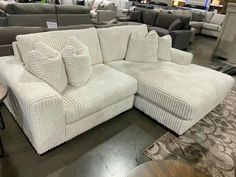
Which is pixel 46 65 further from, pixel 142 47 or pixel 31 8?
pixel 31 8

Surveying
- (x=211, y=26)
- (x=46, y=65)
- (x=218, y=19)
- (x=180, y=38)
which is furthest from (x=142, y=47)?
(x=218, y=19)

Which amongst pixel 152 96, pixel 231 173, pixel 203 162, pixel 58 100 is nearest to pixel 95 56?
pixel 152 96

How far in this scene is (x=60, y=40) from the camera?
2.06 m

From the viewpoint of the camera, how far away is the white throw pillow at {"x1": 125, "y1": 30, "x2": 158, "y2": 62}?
2654 mm

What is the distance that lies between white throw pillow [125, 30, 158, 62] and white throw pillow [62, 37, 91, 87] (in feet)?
3.01

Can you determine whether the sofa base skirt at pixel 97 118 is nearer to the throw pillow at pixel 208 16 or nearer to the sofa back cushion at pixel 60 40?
the sofa back cushion at pixel 60 40

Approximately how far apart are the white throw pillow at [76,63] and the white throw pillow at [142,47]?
917 mm

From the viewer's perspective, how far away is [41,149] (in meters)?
1.60

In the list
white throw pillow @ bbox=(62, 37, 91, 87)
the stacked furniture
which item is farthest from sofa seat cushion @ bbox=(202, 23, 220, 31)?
white throw pillow @ bbox=(62, 37, 91, 87)

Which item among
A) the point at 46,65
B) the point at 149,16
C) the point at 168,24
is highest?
the point at 46,65

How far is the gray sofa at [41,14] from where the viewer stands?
10.6 feet

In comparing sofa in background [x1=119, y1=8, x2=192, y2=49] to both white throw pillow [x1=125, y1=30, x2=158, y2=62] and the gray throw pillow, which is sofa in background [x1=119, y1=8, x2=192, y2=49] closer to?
white throw pillow [x1=125, y1=30, x2=158, y2=62]

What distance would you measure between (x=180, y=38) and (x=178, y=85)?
3.22 meters

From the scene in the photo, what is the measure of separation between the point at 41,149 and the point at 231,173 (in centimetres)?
170
